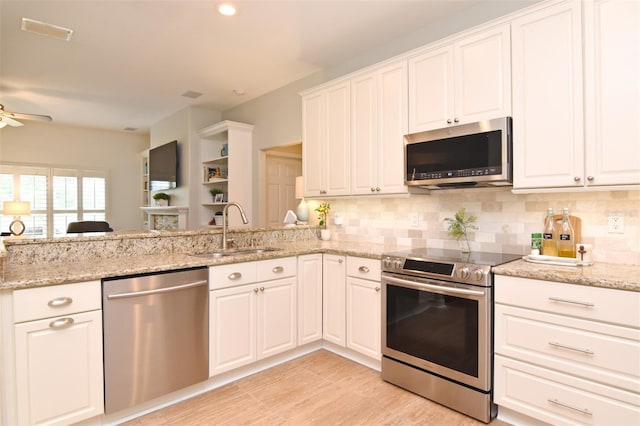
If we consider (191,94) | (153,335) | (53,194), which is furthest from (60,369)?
(53,194)

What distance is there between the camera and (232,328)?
98.6 inches

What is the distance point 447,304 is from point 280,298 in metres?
1.26

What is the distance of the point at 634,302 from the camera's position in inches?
62.7

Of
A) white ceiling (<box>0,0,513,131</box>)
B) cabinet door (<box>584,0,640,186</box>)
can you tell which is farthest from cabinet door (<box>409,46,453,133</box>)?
cabinet door (<box>584,0,640,186</box>)

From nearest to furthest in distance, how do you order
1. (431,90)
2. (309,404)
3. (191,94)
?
(309,404) → (431,90) → (191,94)

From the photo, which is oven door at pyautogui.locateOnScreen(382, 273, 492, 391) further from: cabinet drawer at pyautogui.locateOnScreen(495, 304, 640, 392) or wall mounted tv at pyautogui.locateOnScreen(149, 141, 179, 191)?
wall mounted tv at pyautogui.locateOnScreen(149, 141, 179, 191)

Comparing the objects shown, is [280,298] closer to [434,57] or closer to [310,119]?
[310,119]

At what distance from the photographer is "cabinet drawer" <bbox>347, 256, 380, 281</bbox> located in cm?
265

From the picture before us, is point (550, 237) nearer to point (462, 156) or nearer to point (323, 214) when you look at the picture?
point (462, 156)

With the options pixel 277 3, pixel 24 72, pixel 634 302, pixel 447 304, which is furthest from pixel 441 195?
pixel 24 72

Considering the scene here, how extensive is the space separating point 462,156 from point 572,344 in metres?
1.25

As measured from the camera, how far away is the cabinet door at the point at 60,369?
5.76 ft

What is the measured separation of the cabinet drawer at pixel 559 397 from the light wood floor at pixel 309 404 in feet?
0.80

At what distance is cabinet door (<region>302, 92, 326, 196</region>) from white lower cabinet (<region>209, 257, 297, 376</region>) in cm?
100
